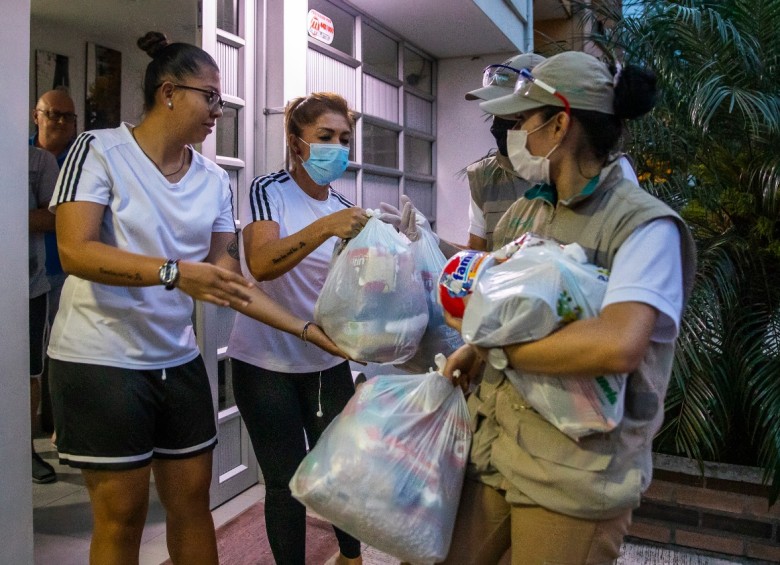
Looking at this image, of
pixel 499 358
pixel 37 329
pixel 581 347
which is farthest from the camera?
pixel 37 329

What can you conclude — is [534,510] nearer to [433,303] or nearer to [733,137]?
[433,303]

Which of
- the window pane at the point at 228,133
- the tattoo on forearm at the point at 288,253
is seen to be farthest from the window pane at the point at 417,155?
the tattoo on forearm at the point at 288,253

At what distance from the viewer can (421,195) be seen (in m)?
6.38

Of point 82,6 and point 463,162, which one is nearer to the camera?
point 82,6

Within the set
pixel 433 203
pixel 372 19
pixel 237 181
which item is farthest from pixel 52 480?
pixel 433 203

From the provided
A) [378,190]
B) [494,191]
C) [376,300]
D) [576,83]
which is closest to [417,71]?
[378,190]

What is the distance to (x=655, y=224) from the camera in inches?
52.9

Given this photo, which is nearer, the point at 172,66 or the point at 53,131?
the point at 172,66

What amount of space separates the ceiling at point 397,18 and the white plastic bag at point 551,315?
8.26 feet

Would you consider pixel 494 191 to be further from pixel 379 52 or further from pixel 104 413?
pixel 379 52

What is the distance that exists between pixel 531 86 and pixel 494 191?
1.11 m

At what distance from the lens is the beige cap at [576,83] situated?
1.46 m

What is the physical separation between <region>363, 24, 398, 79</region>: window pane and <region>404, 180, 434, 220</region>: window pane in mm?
922

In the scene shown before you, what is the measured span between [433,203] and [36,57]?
3977 mm
